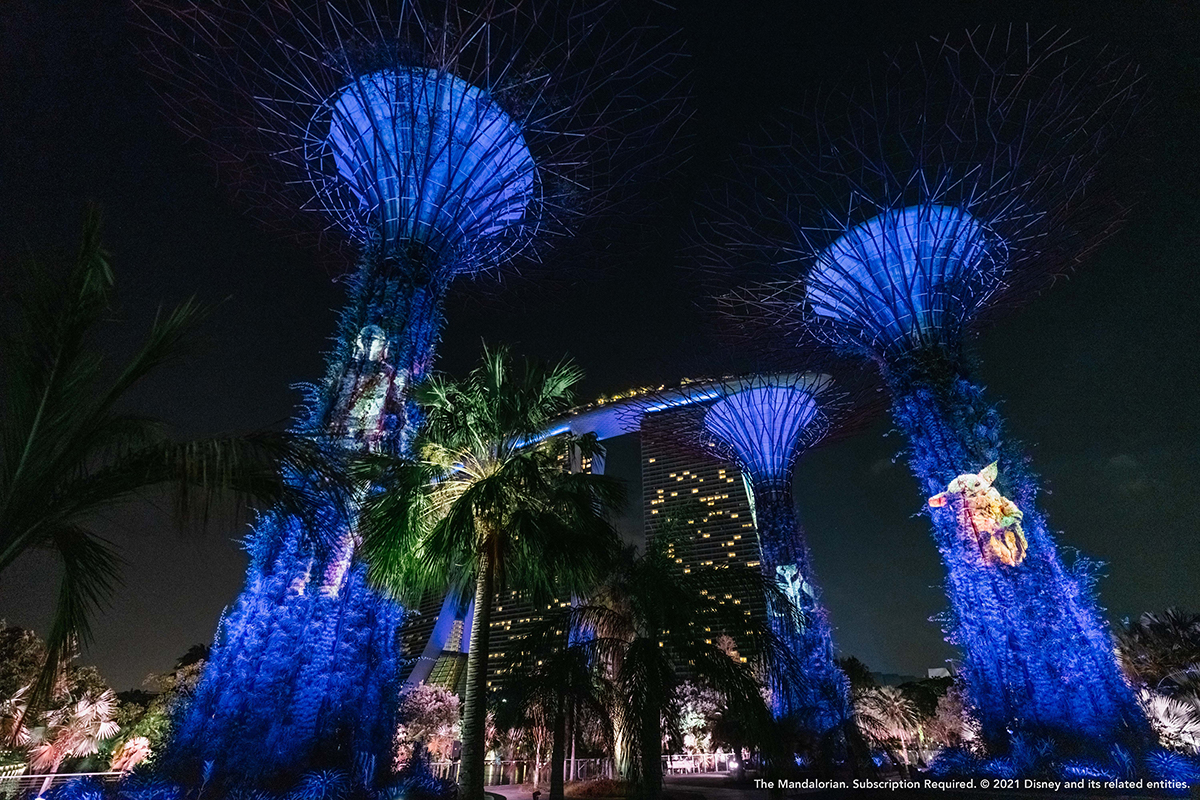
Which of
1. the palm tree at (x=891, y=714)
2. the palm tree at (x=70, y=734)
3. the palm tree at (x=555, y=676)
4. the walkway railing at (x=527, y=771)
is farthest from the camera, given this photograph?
the palm tree at (x=891, y=714)

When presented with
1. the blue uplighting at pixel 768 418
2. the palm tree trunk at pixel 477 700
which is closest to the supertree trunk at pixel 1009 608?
the blue uplighting at pixel 768 418

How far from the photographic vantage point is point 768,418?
2827 centimetres

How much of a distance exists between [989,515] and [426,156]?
19.7 meters

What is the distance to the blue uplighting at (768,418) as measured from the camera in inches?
1094

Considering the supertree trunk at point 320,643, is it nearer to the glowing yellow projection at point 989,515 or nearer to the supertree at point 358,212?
the supertree at point 358,212

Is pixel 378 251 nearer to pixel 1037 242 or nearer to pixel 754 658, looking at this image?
pixel 754 658

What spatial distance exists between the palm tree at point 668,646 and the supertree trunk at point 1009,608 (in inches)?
405

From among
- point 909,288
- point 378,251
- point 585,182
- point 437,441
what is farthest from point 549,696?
point 909,288

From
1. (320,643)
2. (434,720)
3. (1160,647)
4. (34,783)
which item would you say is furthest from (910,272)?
(434,720)

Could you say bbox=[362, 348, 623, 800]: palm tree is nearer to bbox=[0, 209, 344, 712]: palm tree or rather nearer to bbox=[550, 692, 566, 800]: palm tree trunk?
bbox=[550, 692, 566, 800]: palm tree trunk

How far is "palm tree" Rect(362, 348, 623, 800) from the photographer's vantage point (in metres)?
8.66

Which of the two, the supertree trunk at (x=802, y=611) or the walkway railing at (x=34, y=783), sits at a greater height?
the supertree trunk at (x=802, y=611)

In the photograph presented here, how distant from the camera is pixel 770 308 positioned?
27.5 meters

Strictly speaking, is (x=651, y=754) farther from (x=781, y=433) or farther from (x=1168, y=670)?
(x=1168, y=670)
